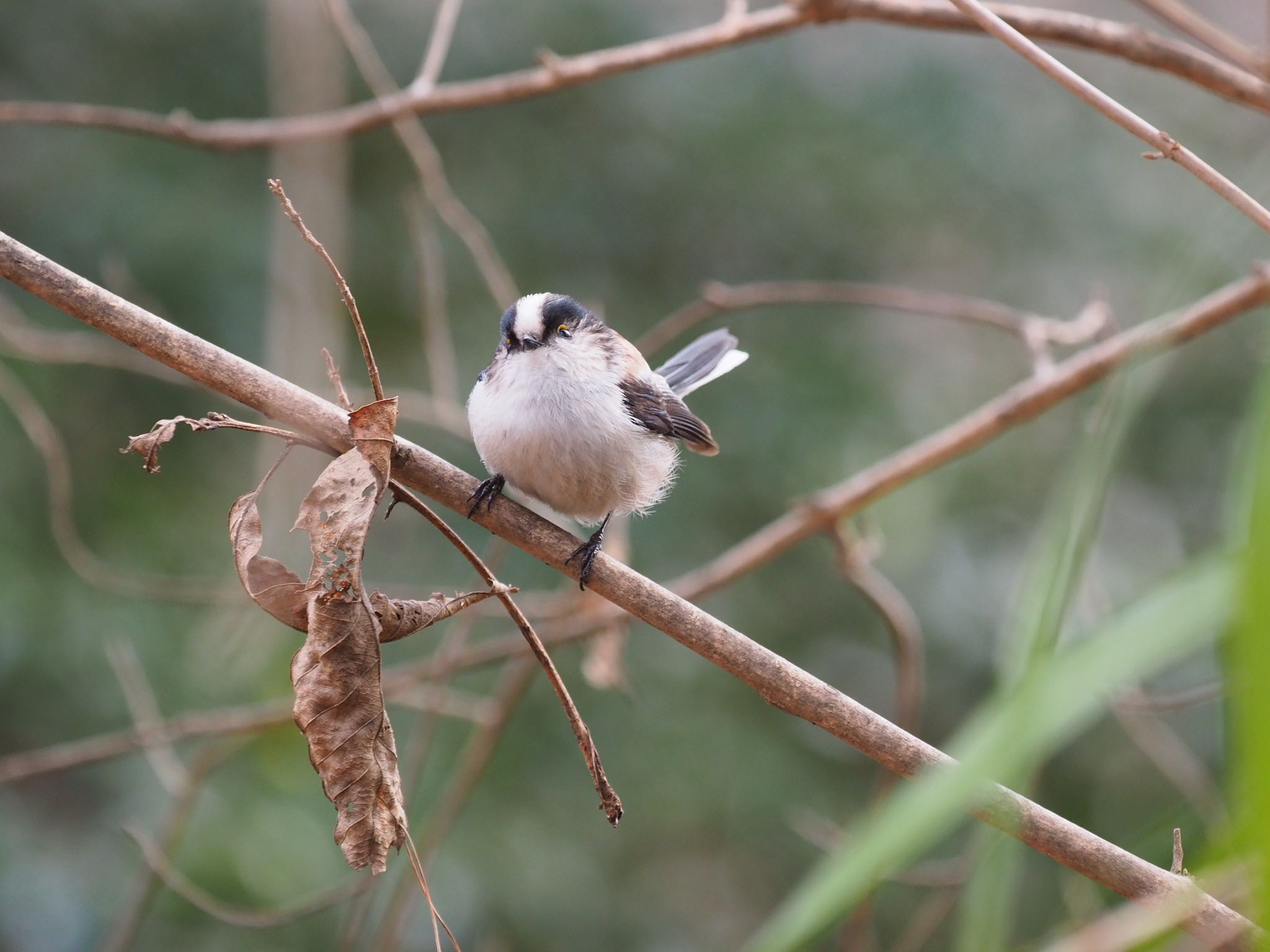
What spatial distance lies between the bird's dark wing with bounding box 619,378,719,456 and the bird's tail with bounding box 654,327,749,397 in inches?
9.1

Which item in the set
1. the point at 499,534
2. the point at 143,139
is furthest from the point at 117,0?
the point at 499,534

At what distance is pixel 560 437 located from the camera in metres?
2.27

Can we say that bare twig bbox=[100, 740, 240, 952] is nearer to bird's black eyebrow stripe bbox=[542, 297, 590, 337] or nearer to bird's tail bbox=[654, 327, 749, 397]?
bird's black eyebrow stripe bbox=[542, 297, 590, 337]

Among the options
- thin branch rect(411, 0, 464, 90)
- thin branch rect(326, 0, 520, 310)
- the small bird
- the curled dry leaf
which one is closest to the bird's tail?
the small bird

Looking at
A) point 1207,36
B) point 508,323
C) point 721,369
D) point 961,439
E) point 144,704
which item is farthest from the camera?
point 144,704

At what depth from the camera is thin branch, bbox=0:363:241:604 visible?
2.69 m

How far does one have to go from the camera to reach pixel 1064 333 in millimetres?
2906

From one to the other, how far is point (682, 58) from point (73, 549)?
212 cm

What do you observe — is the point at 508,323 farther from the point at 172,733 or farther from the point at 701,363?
the point at 172,733

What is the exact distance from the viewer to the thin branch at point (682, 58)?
2080 millimetres

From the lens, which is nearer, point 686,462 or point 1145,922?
point 1145,922

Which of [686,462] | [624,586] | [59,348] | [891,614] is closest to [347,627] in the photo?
[624,586]

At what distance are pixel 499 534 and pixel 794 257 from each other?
357 cm

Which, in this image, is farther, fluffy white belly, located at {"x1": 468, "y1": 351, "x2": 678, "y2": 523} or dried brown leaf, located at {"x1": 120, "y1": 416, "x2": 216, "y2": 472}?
fluffy white belly, located at {"x1": 468, "y1": 351, "x2": 678, "y2": 523}
